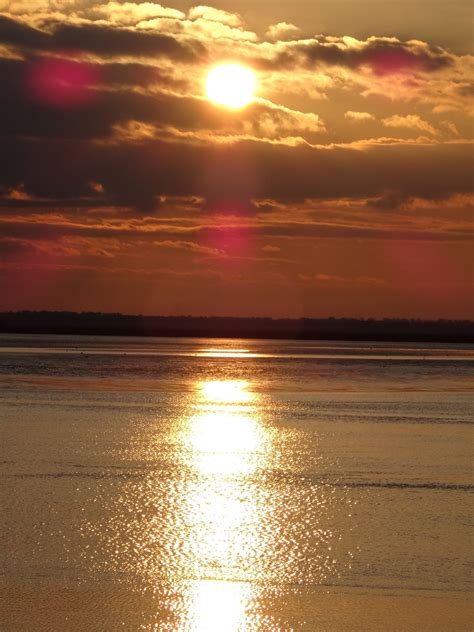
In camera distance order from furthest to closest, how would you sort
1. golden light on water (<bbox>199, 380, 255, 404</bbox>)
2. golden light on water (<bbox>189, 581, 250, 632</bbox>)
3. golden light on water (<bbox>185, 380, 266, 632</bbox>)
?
golden light on water (<bbox>199, 380, 255, 404</bbox>) → golden light on water (<bbox>185, 380, 266, 632</bbox>) → golden light on water (<bbox>189, 581, 250, 632</bbox>)

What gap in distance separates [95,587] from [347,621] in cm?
244

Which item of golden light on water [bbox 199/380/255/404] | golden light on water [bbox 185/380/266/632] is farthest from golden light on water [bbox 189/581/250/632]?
golden light on water [bbox 199/380/255/404]

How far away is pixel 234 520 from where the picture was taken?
1231 cm

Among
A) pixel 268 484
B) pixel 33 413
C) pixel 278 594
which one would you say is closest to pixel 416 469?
pixel 268 484

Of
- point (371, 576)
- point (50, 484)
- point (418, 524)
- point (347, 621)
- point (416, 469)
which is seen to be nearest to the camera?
point (347, 621)

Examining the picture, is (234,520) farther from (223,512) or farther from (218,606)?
(218,606)

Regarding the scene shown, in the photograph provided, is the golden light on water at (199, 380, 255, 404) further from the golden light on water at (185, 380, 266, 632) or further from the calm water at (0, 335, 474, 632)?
the golden light on water at (185, 380, 266, 632)

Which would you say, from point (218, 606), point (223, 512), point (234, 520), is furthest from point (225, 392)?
point (218, 606)

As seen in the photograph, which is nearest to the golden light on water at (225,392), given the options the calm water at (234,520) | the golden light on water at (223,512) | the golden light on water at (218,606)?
the calm water at (234,520)

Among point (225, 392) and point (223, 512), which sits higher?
point (223, 512)

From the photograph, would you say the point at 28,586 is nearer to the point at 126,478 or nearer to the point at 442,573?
the point at 442,573

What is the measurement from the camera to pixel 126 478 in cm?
1527

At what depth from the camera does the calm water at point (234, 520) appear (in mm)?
8656

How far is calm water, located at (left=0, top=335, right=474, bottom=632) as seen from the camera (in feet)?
28.4
